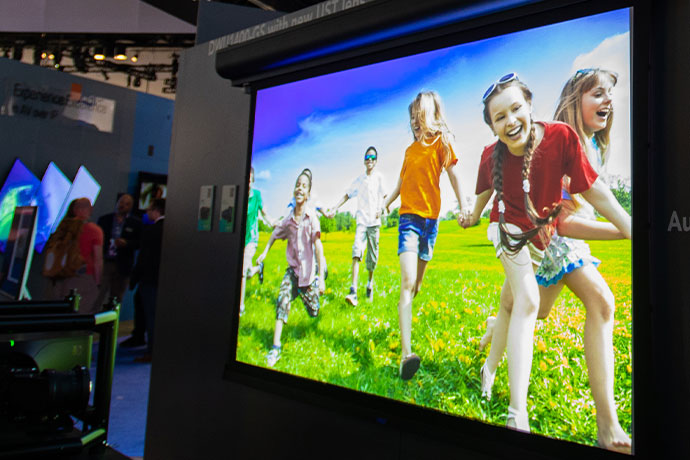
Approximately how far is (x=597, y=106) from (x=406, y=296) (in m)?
0.92

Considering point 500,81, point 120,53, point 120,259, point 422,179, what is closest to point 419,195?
point 422,179

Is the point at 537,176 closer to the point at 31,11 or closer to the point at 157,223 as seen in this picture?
the point at 157,223

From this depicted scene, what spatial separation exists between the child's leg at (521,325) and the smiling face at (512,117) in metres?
0.34

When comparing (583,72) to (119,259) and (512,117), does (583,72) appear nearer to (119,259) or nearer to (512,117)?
(512,117)

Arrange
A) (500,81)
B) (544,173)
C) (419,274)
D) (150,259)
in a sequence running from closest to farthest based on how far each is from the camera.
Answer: (544,173) < (500,81) < (419,274) < (150,259)

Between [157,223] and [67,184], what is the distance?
209cm

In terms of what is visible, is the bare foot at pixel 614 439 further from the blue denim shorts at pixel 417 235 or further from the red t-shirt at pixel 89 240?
the red t-shirt at pixel 89 240

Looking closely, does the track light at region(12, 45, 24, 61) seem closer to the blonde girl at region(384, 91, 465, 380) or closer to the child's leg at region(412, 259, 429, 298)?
the blonde girl at region(384, 91, 465, 380)

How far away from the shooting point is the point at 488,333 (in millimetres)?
1771

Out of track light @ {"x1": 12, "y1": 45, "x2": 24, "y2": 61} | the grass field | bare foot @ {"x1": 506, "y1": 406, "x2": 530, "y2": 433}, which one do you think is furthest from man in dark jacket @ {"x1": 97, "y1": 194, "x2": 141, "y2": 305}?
track light @ {"x1": 12, "y1": 45, "x2": 24, "y2": 61}

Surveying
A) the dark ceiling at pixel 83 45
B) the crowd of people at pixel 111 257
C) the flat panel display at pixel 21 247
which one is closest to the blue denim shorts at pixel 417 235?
the flat panel display at pixel 21 247

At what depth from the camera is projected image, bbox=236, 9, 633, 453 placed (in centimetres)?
155

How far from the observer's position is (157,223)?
5250mm

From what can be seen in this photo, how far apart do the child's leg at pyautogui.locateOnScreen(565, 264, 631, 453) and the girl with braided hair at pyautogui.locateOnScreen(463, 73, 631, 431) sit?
15cm
